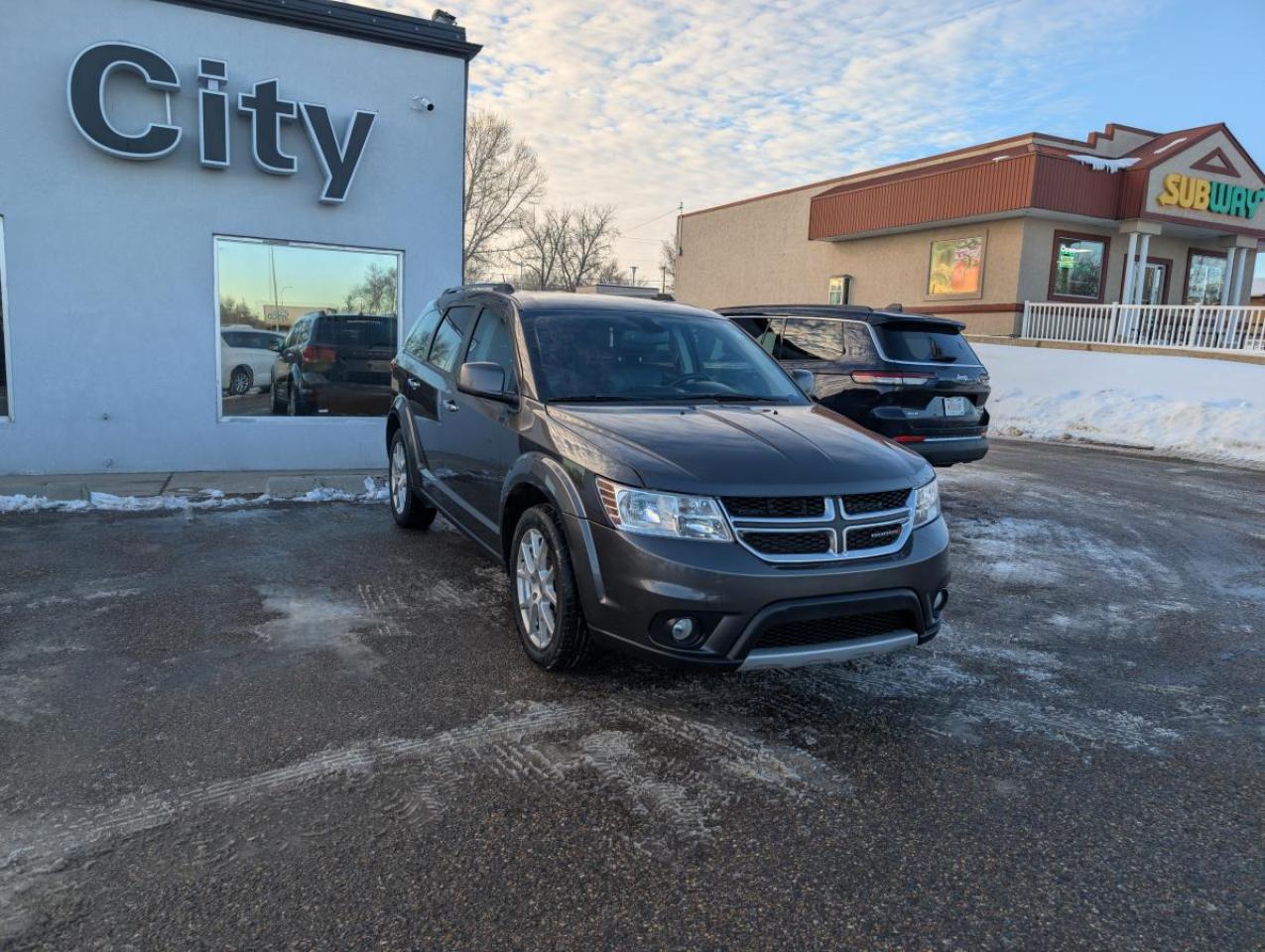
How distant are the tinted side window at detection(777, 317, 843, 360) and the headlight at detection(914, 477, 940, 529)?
4.11 metres

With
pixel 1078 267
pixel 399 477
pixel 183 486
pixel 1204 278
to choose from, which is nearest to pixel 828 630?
pixel 399 477

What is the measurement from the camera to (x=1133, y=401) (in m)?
15.4

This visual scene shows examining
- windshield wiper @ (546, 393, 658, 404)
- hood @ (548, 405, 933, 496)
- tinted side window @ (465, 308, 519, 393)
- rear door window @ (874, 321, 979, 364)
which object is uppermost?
rear door window @ (874, 321, 979, 364)

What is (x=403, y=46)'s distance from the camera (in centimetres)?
941

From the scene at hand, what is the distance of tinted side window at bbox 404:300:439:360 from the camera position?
6.52 m

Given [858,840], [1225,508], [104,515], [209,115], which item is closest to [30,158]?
[209,115]

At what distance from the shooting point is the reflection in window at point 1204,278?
23641mm

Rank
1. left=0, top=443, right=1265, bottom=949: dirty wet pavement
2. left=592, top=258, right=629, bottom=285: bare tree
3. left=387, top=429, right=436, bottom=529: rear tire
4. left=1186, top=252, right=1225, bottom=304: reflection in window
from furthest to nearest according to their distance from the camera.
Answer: left=592, top=258, right=629, bottom=285: bare tree, left=1186, top=252, right=1225, bottom=304: reflection in window, left=387, top=429, right=436, bottom=529: rear tire, left=0, top=443, right=1265, bottom=949: dirty wet pavement

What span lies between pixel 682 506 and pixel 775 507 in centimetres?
38

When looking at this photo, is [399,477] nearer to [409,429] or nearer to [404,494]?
[404,494]

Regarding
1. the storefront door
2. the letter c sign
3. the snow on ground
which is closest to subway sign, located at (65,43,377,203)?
the letter c sign

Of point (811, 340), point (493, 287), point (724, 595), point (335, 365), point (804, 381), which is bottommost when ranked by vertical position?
point (724, 595)

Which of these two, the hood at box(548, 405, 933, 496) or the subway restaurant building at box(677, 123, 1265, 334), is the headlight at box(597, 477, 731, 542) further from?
the subway restaurant building at box(677, 123, 1265, 334)

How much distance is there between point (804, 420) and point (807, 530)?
999 mm
